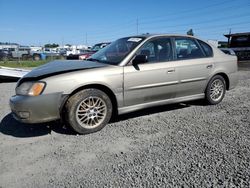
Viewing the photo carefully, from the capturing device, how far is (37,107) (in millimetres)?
3365

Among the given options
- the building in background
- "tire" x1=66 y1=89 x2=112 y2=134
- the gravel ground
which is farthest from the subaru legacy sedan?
the building in background

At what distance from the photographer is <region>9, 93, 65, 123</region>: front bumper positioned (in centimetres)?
336

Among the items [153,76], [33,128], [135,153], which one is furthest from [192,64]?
[33,128]

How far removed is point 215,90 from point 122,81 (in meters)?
2.44

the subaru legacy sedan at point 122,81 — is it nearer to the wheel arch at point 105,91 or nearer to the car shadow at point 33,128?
the wheel arch at point 105,91

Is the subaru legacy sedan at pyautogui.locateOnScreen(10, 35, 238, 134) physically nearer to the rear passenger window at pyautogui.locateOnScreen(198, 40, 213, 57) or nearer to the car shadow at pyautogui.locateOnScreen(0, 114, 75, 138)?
Answer: the rear passenger window at pyautogui.locateOnScreen(198, 40, 213, 57)

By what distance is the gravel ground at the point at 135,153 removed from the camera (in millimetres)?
2480

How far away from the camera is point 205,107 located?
509 cm

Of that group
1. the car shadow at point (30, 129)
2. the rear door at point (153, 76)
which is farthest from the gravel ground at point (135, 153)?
the rear door at point (153, 76)

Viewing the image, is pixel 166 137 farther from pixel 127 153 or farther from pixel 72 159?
pixel 72 159

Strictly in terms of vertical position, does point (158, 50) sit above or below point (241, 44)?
below

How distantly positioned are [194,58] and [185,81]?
0.55m

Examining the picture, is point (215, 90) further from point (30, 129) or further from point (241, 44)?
point (241, 44)

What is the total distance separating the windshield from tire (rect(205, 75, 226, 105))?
188cm
